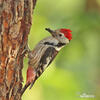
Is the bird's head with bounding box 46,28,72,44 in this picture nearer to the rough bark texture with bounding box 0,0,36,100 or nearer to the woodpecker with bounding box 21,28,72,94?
the woodpecker with bounding box 21,28,72,94

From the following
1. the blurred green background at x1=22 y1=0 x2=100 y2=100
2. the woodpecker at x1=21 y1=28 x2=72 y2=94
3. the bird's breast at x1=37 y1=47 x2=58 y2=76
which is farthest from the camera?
the blurred green background at x1=22 y1=0 x2=100 y2=100

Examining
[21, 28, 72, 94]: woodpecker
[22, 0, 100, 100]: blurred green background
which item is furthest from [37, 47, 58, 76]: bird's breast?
[22, 0, 100, 100]: blurred green background

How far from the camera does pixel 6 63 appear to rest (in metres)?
4.48

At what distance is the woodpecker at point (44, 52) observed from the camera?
5766 millimetres

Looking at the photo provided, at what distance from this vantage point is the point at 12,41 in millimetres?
4465

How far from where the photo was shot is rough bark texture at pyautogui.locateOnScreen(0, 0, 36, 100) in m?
4.36

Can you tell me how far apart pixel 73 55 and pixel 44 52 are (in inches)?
102

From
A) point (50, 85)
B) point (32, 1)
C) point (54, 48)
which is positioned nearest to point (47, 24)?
point (50, 85)

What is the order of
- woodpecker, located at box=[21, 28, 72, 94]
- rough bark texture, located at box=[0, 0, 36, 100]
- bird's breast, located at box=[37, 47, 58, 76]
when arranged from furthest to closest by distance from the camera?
bird's breast, located at box=[37, 47, 58, 76], woodpecker, located at box=[21, 28, 72, 94], rough bark texture, located at box=[0, 0, 36, 100]

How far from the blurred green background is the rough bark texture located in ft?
9.69

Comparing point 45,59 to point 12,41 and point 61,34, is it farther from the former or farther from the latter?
point 12,41

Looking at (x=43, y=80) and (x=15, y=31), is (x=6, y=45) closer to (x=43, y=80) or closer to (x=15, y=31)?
(x=15, y=31)

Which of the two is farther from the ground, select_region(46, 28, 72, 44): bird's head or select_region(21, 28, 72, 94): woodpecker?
select_region(46, 28, 72, 44): bird's head

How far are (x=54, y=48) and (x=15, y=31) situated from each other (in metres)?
1.60
